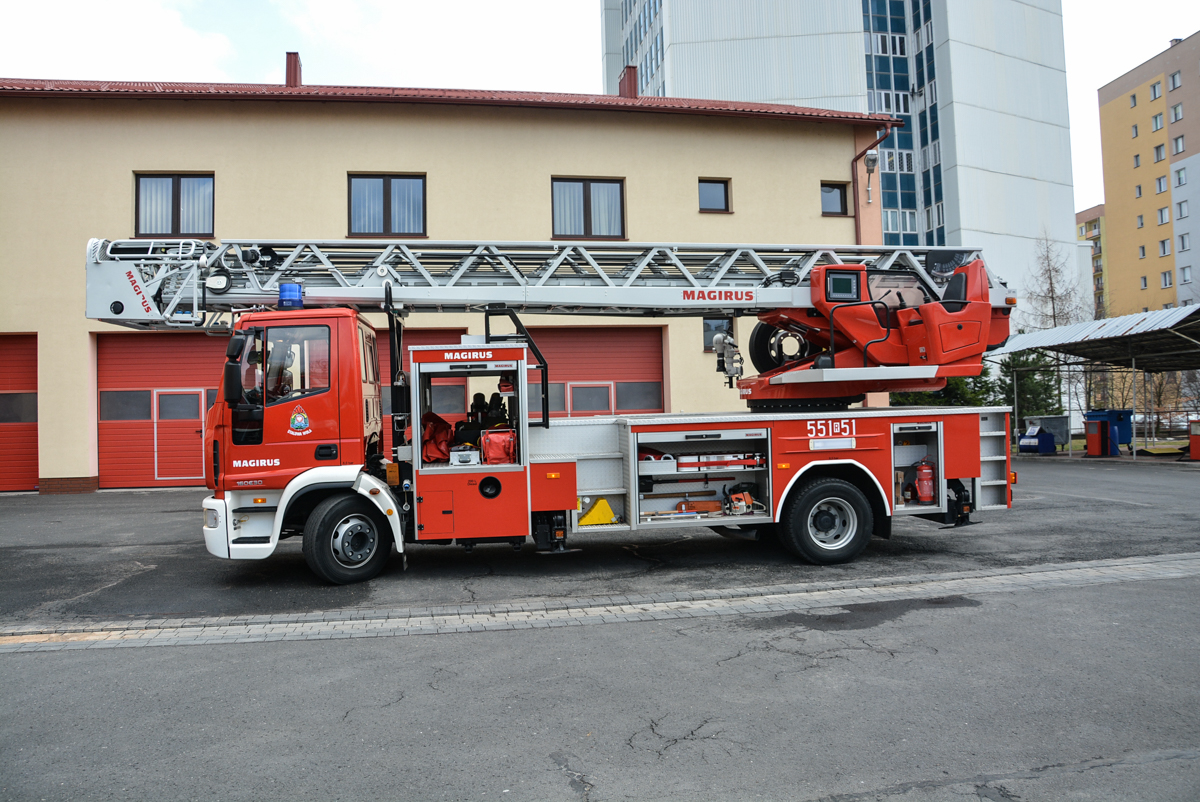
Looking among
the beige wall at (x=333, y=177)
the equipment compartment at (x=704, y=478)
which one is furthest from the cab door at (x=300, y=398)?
the beige wall at (x=333, y=177)

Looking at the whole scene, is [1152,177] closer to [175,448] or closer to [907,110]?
[907,110]

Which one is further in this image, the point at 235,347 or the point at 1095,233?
the point at 1095,233

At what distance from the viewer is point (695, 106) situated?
18.7 metres

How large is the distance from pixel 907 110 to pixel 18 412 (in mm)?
52472

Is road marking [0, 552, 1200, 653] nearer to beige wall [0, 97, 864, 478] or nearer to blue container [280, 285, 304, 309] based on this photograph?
blue container [280, 285, 304, 309]

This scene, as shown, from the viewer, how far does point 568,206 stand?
18781 mm

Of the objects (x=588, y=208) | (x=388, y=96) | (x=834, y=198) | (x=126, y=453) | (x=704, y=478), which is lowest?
(x=704, y=478)

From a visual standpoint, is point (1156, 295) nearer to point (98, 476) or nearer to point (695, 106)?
point (695, 106)

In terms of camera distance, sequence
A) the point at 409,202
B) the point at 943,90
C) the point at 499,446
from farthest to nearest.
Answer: the point at 943,90
the point at 409,202
the point at 499,446

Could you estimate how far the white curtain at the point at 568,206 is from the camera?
1872cm

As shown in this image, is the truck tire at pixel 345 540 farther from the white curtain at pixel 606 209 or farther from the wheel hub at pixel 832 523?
the white curtain at pixel 606 209

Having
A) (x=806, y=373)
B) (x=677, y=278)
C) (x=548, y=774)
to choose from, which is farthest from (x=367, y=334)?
(x=548, y=774)

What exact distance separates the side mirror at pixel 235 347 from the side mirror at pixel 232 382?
0.09ft

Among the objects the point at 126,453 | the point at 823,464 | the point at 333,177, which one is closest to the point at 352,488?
the point at 823,464
